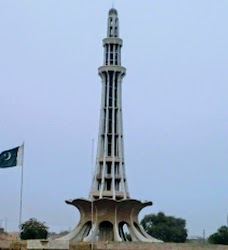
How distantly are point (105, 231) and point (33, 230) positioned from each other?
7690mm

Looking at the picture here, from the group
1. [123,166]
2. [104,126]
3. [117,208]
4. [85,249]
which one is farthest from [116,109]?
[85,249]

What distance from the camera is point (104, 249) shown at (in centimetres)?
3597

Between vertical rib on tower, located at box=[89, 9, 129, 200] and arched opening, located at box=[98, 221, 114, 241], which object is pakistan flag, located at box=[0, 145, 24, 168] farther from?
arched opening, located at box=[98, 221, 114, 241]

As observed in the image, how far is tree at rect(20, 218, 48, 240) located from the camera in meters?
55.4

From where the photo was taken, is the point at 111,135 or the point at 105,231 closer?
the point at 105,231

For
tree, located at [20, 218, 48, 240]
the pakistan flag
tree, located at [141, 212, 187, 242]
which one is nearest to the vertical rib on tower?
tree, located at [20, 218, 48, 240]

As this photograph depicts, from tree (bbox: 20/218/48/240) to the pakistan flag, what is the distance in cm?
3076

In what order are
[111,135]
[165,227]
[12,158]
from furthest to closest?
[165,227]
[111,135]
[12,158]

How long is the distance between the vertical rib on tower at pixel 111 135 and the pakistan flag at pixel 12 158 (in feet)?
99.4


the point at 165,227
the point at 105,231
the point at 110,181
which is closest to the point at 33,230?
the point at 105,231

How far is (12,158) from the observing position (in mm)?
23984

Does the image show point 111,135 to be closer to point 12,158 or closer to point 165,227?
point 165,227

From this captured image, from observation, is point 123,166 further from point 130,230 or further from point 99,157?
point 130,230

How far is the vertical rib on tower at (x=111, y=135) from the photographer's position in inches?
2164
